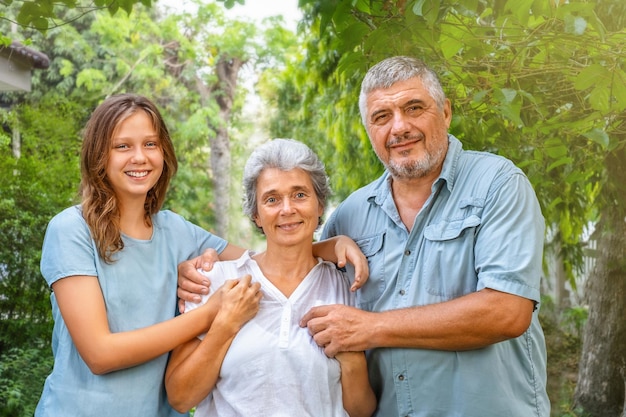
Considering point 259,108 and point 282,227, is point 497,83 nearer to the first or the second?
point 282,227

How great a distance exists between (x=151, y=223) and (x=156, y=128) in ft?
1.02

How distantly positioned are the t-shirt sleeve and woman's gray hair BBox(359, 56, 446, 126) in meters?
0.96

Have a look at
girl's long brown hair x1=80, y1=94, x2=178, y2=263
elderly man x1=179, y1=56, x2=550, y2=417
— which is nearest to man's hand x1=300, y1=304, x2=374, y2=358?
elderly man x1=179, y1=56, x2=550, y2=417

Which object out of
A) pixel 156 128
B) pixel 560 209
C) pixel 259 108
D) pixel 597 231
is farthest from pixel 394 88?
pixel 259 108

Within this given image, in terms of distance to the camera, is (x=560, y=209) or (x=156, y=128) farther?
(x=560, y=209)

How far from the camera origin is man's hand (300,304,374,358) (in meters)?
1.94

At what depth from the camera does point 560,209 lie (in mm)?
3904

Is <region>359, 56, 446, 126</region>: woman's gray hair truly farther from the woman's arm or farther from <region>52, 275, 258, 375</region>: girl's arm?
<region>52, 275, 258, 375</region>: girl's arm

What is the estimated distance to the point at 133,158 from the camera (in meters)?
2.03

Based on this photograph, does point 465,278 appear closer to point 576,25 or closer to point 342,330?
point 342,330

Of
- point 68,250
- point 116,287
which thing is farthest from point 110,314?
point 68,250

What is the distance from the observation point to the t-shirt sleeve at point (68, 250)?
190 centimetres

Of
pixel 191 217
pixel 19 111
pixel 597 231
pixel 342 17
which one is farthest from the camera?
pixel 191 217

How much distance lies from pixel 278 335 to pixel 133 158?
68 cm
